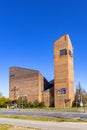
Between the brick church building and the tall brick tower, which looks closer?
the tall brick tower

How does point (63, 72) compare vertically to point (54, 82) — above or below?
above

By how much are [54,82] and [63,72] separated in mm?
5730

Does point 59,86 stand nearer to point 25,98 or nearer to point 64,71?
point 64,71

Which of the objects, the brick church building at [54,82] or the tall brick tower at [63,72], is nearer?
the tall brick tower at [63,72]

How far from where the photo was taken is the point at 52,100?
9638 centimetres

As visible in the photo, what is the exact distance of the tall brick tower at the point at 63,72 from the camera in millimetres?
89044

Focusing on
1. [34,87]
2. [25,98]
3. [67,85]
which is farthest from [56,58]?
[25,98]

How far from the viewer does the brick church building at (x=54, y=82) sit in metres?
89.5

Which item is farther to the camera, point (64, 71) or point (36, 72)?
point (36, 72)

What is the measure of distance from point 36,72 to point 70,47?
19470 millimetres

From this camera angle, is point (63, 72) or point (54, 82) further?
point (54, 82)

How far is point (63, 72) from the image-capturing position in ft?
296

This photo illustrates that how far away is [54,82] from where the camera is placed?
306 feet

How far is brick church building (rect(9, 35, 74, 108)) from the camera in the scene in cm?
8950
